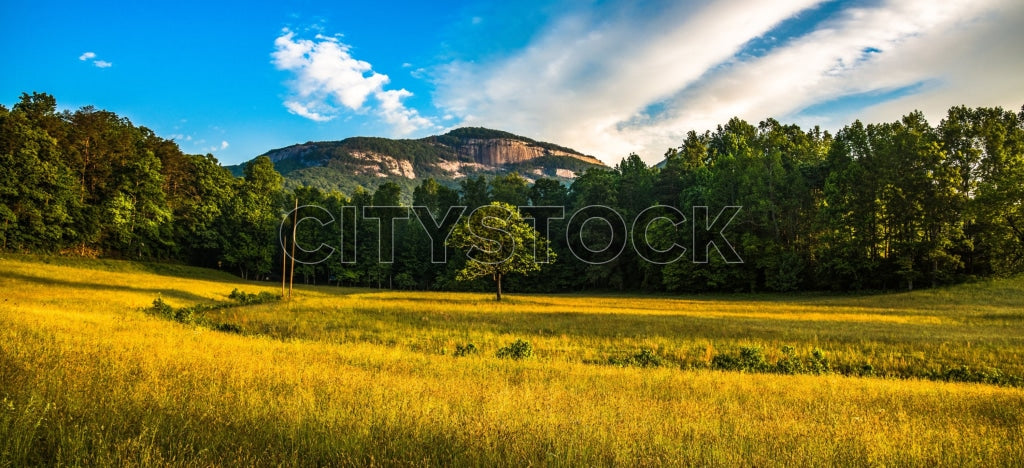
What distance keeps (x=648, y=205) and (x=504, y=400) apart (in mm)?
69646

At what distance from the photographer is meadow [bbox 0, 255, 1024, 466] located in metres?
5.05

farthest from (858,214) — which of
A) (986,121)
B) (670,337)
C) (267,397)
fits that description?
(267,397)

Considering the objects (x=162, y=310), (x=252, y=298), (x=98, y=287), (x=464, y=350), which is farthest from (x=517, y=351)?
(x=98, y=287)

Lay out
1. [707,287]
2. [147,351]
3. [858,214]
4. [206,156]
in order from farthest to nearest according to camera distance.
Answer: [206,156], [707,287], [858,214], [147,351]

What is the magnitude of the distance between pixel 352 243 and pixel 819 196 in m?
73.2

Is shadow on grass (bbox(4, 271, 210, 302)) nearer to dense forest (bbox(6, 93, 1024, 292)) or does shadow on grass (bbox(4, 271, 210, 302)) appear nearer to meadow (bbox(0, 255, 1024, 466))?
dense forest (bbox(6, 93, 1024, 292))

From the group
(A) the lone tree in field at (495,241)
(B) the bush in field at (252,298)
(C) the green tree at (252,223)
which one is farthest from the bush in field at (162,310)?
(C) the green tree at (252,223)

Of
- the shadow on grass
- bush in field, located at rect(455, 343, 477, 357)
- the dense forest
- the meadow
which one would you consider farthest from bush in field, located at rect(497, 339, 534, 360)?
the dense forest

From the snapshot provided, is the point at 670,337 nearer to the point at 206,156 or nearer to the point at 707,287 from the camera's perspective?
the point at 707,287

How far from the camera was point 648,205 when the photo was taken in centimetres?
7381

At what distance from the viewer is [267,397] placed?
735 cm

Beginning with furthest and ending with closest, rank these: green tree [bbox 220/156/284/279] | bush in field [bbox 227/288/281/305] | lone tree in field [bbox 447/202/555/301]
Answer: green tree [bbox 220/156/284/279] → lone tree in field [bbox 447/202/555/301] → bush in field [bbox 227/288/281/305]

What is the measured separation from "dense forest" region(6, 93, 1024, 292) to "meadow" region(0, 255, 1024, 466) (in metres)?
32.5

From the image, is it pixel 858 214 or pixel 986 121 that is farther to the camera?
pixel 858 214
